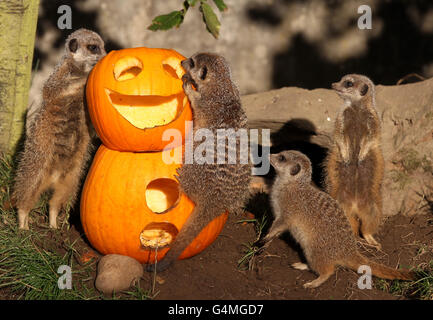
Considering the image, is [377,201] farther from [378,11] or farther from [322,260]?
[378,11]

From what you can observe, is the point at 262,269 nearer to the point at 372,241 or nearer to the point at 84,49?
the point at 372,241

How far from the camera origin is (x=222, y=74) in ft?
12.1

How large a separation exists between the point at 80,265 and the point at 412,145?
9.77 feet

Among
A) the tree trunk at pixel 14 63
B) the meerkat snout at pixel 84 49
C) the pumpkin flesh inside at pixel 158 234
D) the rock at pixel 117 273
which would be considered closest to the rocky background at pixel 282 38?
the tree trunk at pixel 14 63

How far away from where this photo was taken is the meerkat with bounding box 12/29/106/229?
4.10m

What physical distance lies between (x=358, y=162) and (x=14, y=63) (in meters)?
3.16

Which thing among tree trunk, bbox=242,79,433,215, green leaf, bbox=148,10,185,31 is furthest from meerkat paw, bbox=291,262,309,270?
green leaf, bbox=148,10,185,31

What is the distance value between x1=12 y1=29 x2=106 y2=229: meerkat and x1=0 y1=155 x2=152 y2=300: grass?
0.55 feet

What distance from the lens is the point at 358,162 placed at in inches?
175

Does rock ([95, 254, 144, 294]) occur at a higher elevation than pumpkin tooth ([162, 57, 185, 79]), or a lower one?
lower

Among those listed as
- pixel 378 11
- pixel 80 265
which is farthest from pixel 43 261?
pixel 378 11
